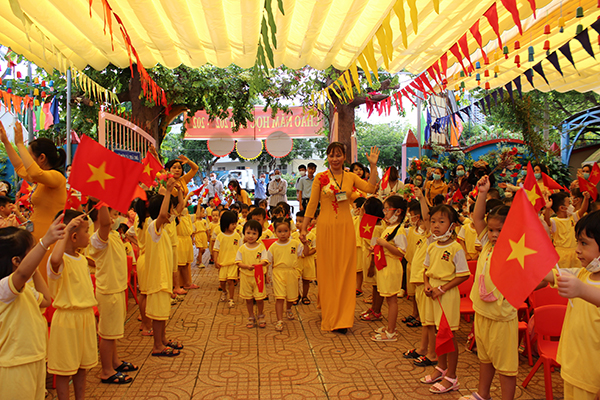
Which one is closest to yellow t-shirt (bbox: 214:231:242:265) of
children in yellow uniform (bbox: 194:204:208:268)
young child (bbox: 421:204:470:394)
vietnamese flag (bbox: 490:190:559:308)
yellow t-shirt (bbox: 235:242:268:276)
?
yellow t-shirt (bbox: 235:242:268:276)

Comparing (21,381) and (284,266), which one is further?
(284,266)

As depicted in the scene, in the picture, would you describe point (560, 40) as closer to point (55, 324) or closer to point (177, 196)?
point (177, 196)

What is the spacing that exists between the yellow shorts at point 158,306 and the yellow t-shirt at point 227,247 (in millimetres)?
1929

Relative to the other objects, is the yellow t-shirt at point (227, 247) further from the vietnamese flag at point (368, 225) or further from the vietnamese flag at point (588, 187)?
the vietnamese flag at point (588, 187)

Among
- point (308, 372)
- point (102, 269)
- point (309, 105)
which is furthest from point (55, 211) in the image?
point (309, 105)

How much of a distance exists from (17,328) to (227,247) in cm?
379

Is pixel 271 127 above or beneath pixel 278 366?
above

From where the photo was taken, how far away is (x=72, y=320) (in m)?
2.87

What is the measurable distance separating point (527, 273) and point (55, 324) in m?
2.83

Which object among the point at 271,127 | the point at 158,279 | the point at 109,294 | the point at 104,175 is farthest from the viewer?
the point at 271,127

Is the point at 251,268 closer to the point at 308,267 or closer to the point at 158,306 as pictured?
the point at 308,267

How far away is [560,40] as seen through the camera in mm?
6559

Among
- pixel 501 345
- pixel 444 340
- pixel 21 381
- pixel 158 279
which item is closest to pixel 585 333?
pixel 501 345

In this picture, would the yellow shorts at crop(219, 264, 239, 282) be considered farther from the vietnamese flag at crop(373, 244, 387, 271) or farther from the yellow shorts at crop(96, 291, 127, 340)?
the yellow shorts at crop(96, 291, 127, 340)
